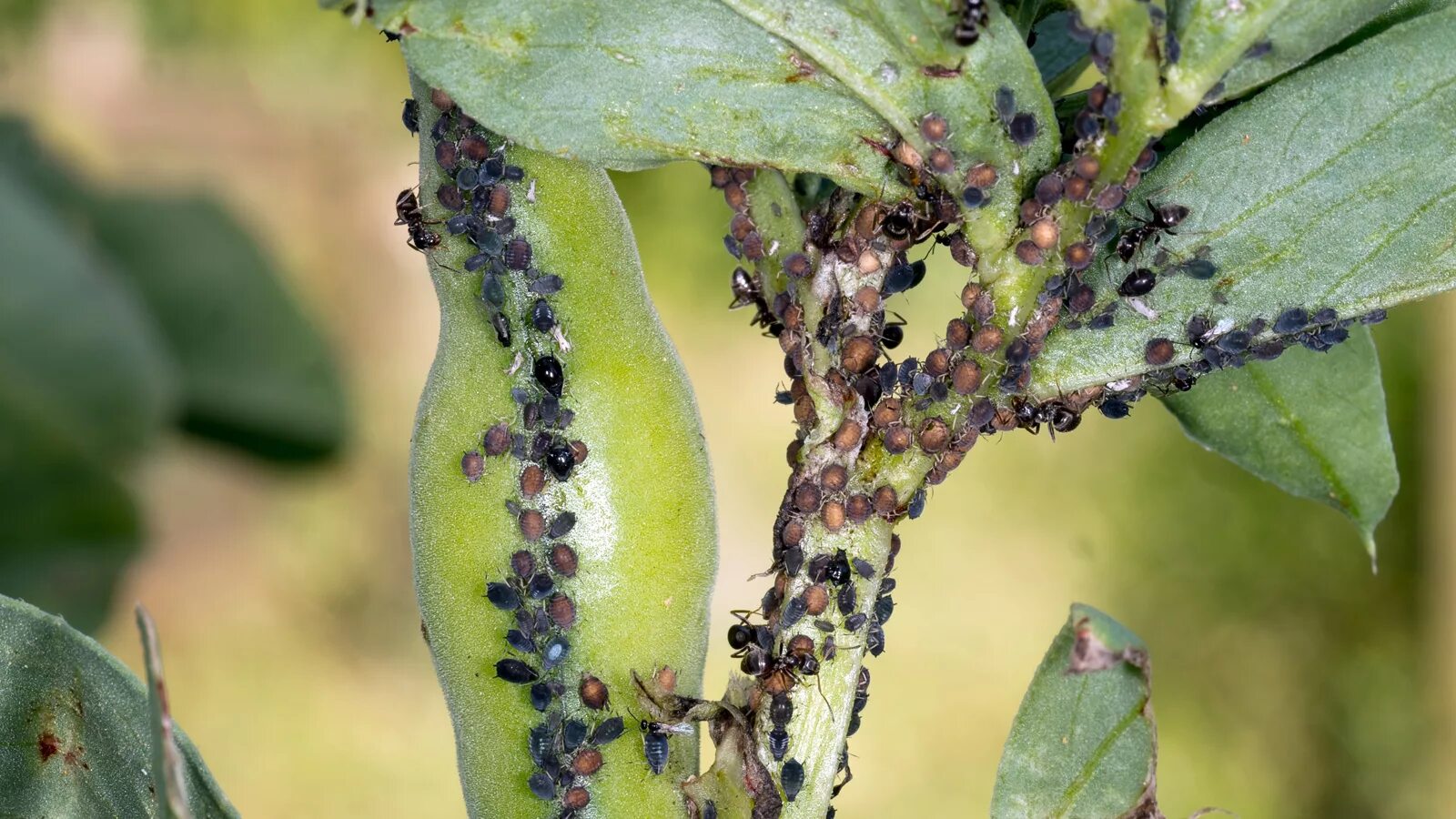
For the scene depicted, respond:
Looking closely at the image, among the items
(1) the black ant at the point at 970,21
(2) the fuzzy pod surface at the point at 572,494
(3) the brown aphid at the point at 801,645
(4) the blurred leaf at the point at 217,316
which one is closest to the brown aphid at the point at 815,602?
(3) the brown aphid at the point at 801,645

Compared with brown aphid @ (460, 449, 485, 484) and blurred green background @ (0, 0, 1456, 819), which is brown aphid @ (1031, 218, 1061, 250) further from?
blurred green background @ (0, 0, 1456, 819)

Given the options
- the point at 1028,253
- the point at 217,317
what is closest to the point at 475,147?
the point at 1028,253

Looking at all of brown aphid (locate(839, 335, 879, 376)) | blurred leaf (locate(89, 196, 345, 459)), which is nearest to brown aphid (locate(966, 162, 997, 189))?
brown aphid (locate(839, 335, 879, 376))

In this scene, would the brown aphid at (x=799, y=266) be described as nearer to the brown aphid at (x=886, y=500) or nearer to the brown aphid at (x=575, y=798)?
the brown aphid at (x=886, y=500)

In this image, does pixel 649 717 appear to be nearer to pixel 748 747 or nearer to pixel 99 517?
pixel 748 747

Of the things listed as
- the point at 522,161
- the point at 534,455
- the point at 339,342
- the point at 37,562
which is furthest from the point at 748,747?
the point at 339,342

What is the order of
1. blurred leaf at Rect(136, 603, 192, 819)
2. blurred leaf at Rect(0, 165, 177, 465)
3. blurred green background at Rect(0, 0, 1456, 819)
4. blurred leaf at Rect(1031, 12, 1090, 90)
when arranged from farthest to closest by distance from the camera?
blurred green background at Rect(0, 0, 1456, 819) → blurred leaf at Rect(0, 165, 177, 465) → blurred leaf at Rect(1031, 12, 1090, 90) → blurred leaf at Rect(136, 603, 192, 819)
